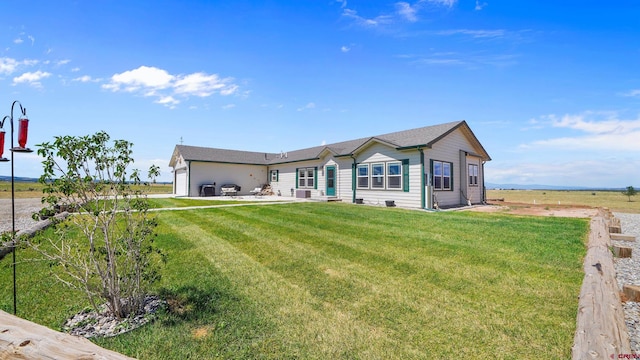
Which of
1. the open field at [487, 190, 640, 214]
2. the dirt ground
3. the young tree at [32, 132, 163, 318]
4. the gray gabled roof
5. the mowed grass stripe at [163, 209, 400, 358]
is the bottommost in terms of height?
the open field at [487, 190, 640, 214]

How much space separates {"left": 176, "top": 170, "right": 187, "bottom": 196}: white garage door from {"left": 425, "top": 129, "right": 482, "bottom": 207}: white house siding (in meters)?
20.3

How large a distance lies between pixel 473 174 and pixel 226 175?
20.3 metres

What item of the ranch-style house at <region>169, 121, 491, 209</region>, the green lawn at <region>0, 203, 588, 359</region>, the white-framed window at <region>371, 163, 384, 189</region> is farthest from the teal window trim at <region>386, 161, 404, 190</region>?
the green lawn at <region>0, 203, 588, 359</region>

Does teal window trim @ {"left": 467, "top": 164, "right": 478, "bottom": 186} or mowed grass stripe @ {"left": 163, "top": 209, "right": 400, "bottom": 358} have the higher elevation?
teal window trim @ {"left": 467, "top": 164, "right": 478, "bottom": 186}

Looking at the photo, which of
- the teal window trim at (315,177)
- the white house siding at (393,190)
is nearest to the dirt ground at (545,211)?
the white house siding at (393,190)

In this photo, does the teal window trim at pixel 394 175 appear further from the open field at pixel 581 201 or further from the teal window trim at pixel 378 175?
the open field at pixel 581 201

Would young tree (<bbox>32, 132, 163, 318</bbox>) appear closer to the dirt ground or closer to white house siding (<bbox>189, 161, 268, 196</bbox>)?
the dirt ground

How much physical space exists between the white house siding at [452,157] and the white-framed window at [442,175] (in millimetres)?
230

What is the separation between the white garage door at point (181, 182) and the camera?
24484mm

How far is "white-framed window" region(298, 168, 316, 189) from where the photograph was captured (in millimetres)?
21625

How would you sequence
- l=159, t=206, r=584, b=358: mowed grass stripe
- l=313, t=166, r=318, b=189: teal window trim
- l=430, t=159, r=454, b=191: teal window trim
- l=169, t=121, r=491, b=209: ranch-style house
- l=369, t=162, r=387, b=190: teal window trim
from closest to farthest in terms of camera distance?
l=159, t=206, r=584, b=358: mowed grass stripe
l=169, t=121, r=491, b=209: ranch-style house
l=430, t=159, r=454, b=191: teal window trim
l=369, t=162, r=387, b=190: teal window trim
l=313, t=166, r=318, b=189: teal window trim

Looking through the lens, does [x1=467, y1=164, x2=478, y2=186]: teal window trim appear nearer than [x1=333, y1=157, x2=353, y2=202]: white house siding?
Yes

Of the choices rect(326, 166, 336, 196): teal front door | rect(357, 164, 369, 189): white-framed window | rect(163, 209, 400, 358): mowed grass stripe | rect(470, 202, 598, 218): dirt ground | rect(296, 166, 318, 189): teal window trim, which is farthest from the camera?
rect(296, 166, 318, 189): teal window trim

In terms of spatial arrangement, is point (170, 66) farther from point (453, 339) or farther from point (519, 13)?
point (519, 13)
